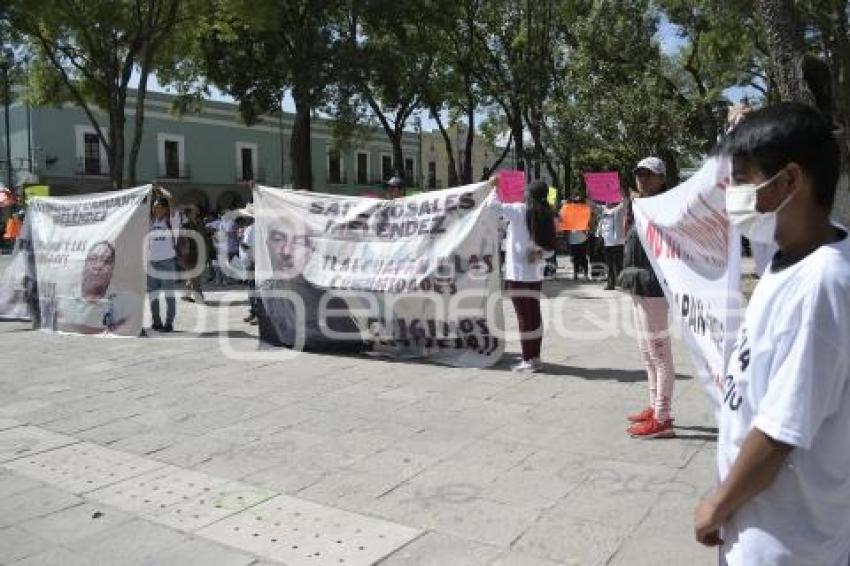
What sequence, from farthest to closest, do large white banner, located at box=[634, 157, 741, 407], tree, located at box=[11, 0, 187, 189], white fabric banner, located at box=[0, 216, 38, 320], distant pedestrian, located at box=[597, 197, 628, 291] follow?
tree, located at box=[11, 0, 187, 189], distant pedestrian, located at box=[597, 197, 628, 291], white fabric banner, located at box=[0, 216, 38, 320], large white banner, located at box=[634, 157, 741, 407]

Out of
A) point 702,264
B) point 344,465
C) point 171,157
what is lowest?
point 344,465

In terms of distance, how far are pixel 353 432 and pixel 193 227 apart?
10.5 m

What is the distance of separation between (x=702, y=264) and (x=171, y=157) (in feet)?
167

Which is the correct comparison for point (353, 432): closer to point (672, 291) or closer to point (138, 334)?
point (672, 291)

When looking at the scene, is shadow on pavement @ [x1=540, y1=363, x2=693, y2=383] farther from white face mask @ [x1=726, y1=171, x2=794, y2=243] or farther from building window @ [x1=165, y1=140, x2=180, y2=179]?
building window @ [x1=165, y1=140, x2=180, y2=179]

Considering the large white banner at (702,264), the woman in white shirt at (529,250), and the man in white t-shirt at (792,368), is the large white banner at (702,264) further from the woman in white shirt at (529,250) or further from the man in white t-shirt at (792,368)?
the woman in white shirt at (529,250)

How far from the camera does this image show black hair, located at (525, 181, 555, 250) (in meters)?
7.19

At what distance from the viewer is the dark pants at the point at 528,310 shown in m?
7.16

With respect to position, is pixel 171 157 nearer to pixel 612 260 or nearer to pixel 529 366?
pixel 612 260

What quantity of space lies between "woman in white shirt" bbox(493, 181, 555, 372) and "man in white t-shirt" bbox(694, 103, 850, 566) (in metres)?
5.38

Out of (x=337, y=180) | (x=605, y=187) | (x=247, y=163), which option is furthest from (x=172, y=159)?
(x=605, y=187)

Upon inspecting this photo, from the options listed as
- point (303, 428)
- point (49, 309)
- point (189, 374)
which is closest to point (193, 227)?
point (49, 309)

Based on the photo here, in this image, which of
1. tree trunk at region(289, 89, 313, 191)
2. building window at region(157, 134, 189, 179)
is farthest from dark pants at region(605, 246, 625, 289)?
building window at region(157, 134, 189, 179)

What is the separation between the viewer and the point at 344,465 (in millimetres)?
4797
